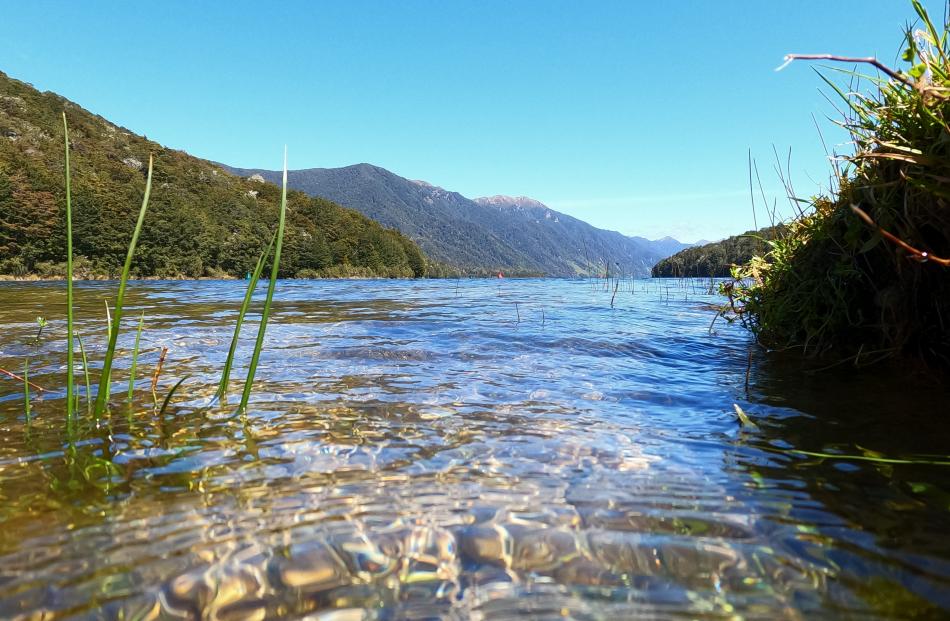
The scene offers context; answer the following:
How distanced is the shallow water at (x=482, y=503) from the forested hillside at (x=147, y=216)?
4458 cm

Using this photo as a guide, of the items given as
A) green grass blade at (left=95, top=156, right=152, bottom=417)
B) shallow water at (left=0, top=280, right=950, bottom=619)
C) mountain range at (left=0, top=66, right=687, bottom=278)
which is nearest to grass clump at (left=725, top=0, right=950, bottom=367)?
shallow water at (left=0, top=280, right=950, bottom=619)

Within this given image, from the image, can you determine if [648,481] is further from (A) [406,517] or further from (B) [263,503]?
(B) [263,503]

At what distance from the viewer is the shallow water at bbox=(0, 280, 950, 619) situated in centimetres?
131

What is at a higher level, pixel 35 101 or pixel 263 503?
pixel 35 101

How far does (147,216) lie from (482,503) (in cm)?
8901

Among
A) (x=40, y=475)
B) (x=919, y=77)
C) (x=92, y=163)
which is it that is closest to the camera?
(x=40, y=475)

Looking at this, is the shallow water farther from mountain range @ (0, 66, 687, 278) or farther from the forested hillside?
the forested hillside

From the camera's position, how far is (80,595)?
1294mm

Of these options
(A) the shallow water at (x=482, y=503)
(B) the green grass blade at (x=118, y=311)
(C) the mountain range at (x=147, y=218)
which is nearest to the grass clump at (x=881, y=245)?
(A) the shallow water at (x=482, y=503)

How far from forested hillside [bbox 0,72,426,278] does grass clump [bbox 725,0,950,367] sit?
150 feet

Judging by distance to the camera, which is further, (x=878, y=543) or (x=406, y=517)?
(x=406, y=517)

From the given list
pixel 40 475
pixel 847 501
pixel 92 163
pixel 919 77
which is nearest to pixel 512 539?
pixel 847 501

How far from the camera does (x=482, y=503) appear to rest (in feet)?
A: 6.12

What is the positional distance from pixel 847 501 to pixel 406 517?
1.60 metres
